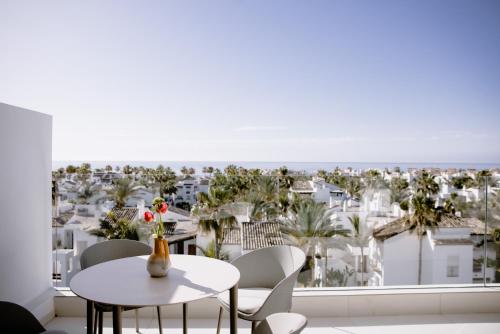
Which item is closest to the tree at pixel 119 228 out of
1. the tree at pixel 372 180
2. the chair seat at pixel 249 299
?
the chair seat at pixel 249 299

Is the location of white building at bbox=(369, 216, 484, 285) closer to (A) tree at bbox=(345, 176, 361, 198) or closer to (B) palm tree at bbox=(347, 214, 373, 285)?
(B) palm tree at bbox=(347, 214, 373, 285)

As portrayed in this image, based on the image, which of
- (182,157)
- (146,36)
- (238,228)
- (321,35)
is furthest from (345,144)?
(238,228)

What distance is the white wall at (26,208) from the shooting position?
2863 mm

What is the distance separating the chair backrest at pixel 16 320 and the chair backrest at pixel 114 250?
0.90 meters

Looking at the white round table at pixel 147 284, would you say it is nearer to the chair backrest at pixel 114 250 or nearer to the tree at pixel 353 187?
the chair backrest at pixel 114 250

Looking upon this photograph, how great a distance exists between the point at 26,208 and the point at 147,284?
181 cm

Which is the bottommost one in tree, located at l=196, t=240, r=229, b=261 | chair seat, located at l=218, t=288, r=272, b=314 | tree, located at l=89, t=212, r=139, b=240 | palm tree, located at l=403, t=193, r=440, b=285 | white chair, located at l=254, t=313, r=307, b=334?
chair seat, located at l=218, t=288, r=272, b=314

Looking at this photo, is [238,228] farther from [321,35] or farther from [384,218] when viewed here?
[321,35]

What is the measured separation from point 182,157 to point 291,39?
24.9 meters

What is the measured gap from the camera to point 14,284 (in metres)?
2.99

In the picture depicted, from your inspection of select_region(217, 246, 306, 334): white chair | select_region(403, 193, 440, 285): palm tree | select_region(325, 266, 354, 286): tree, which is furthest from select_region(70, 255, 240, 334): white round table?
select_region(403, 193, 440, 285): palm tree

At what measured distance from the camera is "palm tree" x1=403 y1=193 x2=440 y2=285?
370 cm

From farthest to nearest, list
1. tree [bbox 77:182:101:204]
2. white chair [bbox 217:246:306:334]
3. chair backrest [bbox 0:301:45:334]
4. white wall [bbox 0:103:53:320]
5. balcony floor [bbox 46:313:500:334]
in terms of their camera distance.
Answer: tree [bbox 77:182:101:204] < balcony floor [bbox 46:313:500:334] < white wall [bbox 0:103:53:320] < white chair [bbox 217:246:306:334] < chair backrest [bbox 0:301:45:334]

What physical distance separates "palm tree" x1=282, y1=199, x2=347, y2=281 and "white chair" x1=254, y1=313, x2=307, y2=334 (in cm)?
191
